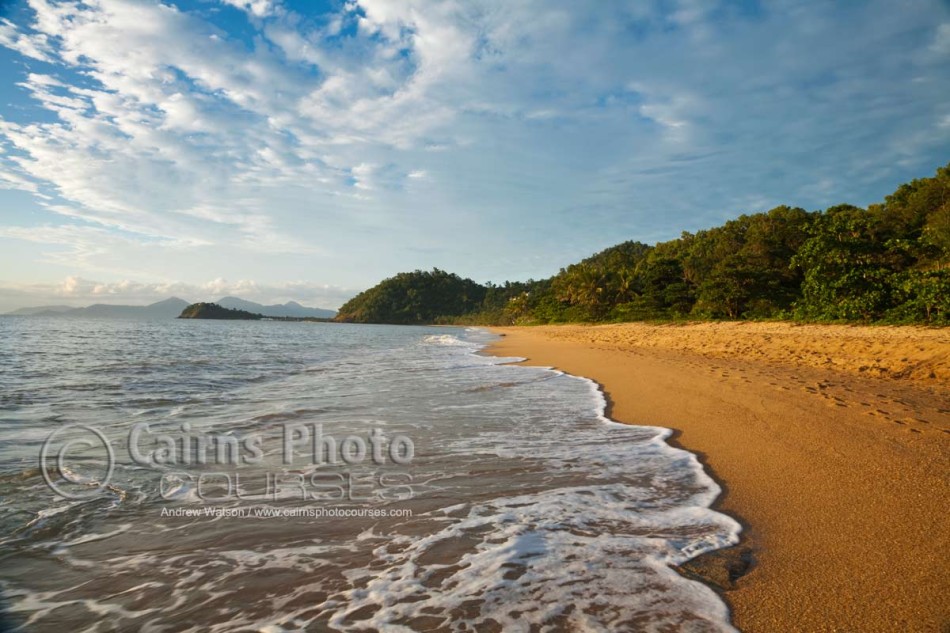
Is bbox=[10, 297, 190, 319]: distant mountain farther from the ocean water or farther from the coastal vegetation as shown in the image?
the ocean water

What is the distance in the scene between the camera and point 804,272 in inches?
1149

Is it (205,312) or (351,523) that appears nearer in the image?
(351,523)

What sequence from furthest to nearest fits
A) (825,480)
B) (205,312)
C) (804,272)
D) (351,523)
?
(205,312) → (804,272) → (825,480) → (351,523)

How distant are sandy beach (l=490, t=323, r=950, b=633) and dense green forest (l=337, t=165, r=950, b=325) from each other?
10923mm

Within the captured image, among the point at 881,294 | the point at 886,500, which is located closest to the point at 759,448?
the point at 886,500

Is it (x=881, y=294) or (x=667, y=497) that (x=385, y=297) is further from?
(x=667, y=497)

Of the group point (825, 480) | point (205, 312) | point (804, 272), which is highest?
point (804, 272)

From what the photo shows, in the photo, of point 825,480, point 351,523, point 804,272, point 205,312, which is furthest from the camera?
point 205,312

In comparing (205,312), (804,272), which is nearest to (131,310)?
(205,312)

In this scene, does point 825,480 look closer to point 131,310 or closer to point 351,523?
point 351,523

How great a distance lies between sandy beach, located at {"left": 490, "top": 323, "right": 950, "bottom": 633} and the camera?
215 cm

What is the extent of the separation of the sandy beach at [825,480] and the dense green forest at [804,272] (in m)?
10.9

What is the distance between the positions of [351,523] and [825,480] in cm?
371

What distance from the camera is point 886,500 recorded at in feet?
10.5
